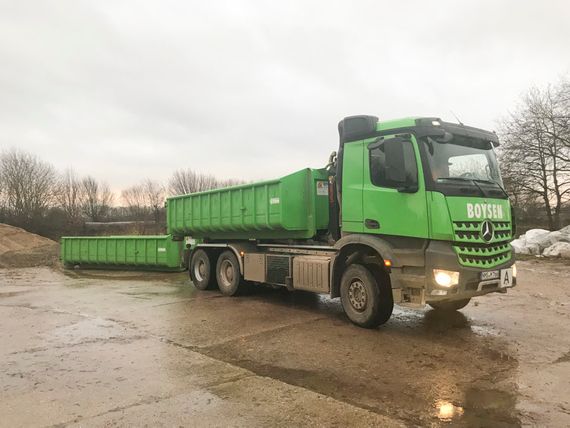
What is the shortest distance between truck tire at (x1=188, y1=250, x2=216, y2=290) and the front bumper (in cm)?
617

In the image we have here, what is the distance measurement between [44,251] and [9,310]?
18.4m

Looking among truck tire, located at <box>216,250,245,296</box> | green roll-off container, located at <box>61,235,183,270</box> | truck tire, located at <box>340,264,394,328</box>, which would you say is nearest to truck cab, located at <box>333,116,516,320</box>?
truck tire, located at <box>340,264,394,328</box>

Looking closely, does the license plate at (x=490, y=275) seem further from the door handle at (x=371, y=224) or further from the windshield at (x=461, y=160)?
the door handle at (x=371, y=224)

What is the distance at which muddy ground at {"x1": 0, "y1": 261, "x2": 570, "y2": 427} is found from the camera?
155 inches

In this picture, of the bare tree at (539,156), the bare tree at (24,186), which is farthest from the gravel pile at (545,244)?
the bare tree at (24,186)

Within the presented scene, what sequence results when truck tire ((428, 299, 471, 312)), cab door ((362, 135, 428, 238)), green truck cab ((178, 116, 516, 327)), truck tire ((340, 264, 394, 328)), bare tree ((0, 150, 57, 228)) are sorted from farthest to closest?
bare tree ((0, 150, 57, 228)) < truck tire ((428, 299, 471, 312)) < truck tire ((340, 264, 394, 328)) < cab door ((362, 135, 428, 238)) < green truck cab ((178, 116, 516, 327))

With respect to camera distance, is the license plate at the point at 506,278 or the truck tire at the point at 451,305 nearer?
the license plate at the point at 506,278

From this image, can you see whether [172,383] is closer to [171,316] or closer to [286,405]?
[286,405]

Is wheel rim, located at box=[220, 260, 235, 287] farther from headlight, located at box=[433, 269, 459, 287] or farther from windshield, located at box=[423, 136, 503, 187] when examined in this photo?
windshield, located at box=[423, 136, 503, 187]

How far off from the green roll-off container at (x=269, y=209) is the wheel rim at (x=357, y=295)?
65.3 inches

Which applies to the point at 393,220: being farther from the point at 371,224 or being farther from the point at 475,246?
the point at 475,246

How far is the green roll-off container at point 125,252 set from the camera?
15828 millimetres

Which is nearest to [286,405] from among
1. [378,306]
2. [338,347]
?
[338,347]

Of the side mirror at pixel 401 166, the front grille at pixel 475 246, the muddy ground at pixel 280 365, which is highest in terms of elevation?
the side mirror at pixel 401 166
